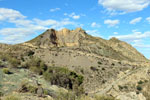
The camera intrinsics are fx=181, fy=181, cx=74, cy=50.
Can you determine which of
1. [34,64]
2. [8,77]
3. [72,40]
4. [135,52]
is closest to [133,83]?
[34,64]

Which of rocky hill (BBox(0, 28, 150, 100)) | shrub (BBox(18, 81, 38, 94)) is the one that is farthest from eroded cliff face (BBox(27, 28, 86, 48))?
shrub (BBox(18, 81, 38, 94))

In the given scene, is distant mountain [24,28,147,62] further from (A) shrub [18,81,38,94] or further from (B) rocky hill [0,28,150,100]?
(A) shrub [18,81,38,94]

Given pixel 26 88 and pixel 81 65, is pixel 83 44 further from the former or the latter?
pixel 26 88

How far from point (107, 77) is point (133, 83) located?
9.20m

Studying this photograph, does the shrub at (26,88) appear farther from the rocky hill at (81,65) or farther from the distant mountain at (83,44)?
the distant mountain at (83,44)

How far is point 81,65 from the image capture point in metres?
51.9

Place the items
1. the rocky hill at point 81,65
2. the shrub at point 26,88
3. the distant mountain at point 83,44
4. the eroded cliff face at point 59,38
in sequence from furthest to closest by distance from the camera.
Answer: the eroded cliff face at point 59,38 → the distant mountain at point 83,44 → the rocky hill at point 81,65 → the shrub at point 26,88

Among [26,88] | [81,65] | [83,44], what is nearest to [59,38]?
[83,44]

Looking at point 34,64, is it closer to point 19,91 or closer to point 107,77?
point 19,91

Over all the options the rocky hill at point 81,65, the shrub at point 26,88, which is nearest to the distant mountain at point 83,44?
A: the rocky hill at point 81,65

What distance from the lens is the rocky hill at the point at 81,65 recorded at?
712 inches

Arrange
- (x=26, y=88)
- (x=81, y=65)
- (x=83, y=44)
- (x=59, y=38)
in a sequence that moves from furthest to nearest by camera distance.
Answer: (x=59, y=38)
(x=83, y=44)
(x=81, y=65)
(x=26, y=88)

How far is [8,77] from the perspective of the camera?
44.3 feet

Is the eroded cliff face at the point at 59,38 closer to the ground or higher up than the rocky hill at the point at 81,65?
higher up
